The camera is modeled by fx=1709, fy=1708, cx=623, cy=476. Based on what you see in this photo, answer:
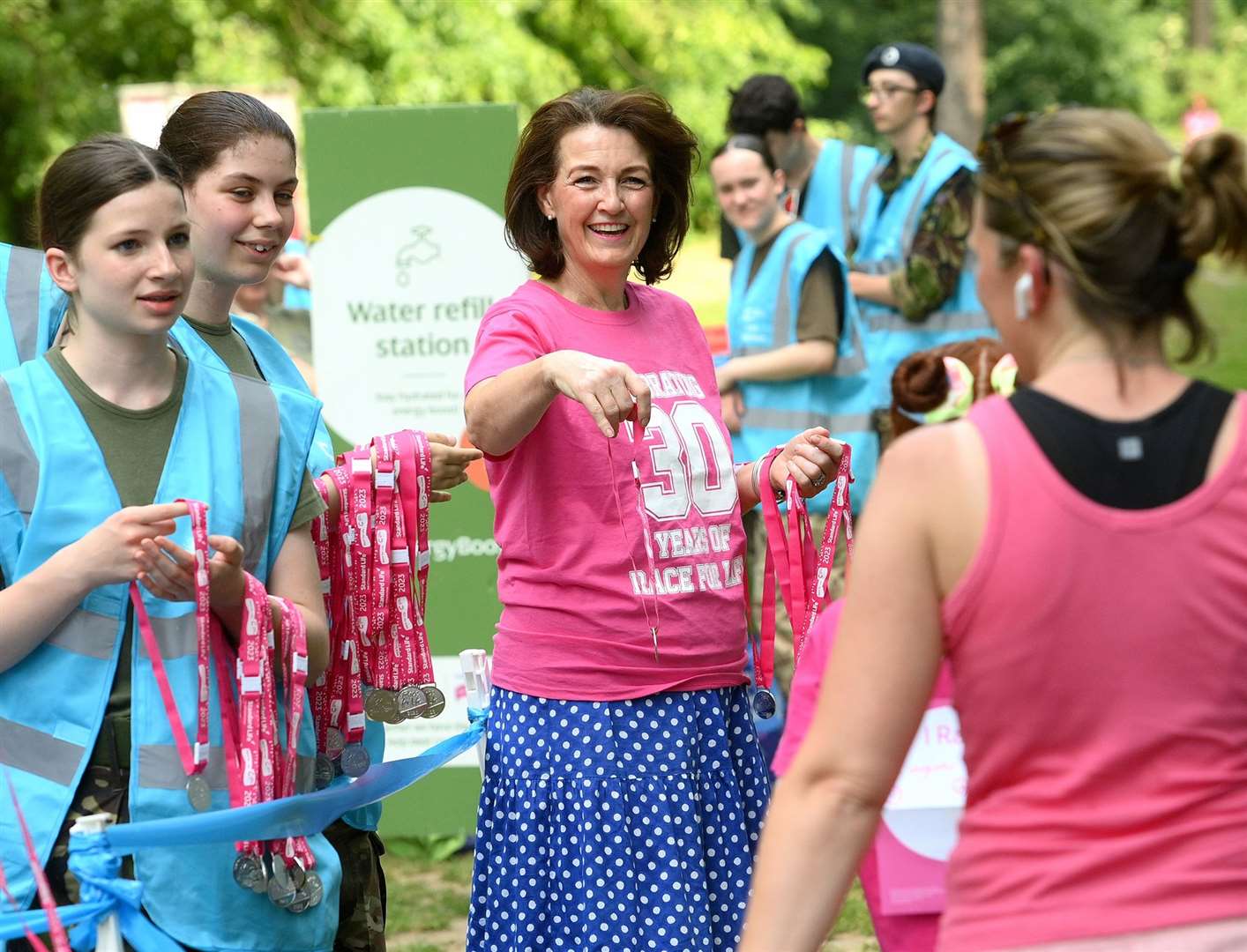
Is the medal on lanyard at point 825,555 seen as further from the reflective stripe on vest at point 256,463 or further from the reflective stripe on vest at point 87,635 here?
the reflective stripe on vest at point 87,635

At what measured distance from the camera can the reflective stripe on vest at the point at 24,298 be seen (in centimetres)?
281

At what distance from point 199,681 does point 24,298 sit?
2.51 feet

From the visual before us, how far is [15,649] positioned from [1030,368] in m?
1.50

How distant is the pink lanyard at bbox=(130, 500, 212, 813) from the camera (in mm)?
2479

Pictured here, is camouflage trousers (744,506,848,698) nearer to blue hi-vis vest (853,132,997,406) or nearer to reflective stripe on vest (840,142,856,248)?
blue hi-vis vest (853,132,997,406)

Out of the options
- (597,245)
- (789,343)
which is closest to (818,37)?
(789,343)

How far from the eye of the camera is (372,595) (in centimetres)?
310

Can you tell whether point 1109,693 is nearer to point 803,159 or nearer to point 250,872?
point 250,872

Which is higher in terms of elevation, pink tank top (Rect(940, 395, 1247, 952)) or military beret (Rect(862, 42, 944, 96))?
military beret (Rect(862, 42, 944, 96))

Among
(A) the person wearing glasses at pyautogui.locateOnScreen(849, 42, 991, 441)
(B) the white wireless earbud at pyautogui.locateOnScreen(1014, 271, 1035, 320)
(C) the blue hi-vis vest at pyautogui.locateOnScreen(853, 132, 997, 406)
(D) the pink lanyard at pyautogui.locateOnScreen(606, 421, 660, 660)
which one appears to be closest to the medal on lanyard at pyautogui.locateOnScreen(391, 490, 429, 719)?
(D) the pink lanyard at pyautogui.locateOnScreen(606, 421, 660, 660)

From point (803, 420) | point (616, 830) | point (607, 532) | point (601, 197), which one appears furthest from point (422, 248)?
point (616, 830)

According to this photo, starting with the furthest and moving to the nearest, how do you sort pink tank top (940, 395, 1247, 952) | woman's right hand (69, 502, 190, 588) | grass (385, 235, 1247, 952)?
grass (385, 235, 1247, 952) < woman's right hand (69, 502, 190, 588) < pink tank top (940, 395, 1247, 952)

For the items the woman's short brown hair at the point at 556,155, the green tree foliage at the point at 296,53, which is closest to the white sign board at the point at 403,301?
the woman's short brown hair at the point at 556,155

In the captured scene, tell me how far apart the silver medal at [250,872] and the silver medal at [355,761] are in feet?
1.64
